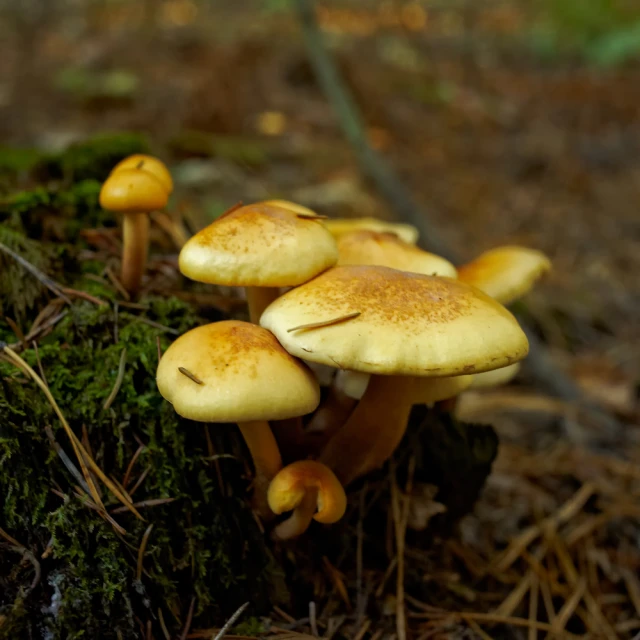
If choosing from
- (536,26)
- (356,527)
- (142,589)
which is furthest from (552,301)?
(536,26)

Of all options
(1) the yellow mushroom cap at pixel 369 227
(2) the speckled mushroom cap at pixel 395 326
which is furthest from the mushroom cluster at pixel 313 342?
(1) the yellow mushroom cap at pixel 369 227

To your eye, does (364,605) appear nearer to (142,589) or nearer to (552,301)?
(142,589)

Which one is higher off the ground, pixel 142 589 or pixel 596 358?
pixel 142 589

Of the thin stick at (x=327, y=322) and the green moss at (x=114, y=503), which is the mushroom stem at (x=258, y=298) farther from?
the thin stick at (x=327, y=322)

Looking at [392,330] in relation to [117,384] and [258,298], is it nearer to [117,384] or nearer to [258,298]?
[258,298]

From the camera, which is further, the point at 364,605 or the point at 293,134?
the point at 293,134

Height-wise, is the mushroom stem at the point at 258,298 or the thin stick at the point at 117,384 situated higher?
the mushroom stem at the point at 258,298

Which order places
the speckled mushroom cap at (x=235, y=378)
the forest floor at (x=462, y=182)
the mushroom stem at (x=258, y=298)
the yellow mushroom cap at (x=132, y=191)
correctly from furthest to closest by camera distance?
the forest floor at (x=462, y=182)
the mushroom stem at (x=258, y=298)
the yellow mushroom cap at (x=132, y=191)
the speckled mushroom cap at (x=235, y=378)
